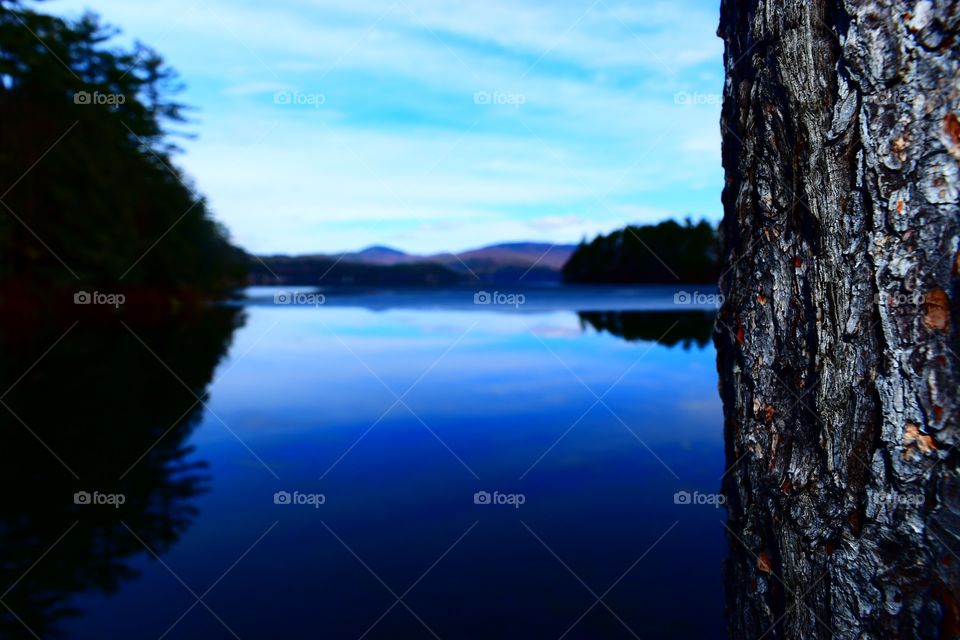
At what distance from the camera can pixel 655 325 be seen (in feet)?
59.2

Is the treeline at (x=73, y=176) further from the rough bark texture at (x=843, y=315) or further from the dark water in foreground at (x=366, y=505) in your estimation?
the rough bark texture at (x=843, y=315)

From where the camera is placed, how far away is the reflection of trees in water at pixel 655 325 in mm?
14398

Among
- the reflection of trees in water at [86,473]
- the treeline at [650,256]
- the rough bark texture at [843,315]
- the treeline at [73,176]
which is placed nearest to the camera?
the rough bark texture at [843,315]

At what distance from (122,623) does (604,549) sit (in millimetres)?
2957

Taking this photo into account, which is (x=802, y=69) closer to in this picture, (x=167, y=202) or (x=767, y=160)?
(x=767, y=160)

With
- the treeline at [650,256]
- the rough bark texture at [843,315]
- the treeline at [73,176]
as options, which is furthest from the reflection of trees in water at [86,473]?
the treeline at [650,256]

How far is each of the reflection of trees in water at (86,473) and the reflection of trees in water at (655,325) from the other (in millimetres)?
9775

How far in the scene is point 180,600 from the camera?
3512mm

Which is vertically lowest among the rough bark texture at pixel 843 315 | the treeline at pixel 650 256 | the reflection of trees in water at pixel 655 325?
the reflection of trees in water at pixel 655 325

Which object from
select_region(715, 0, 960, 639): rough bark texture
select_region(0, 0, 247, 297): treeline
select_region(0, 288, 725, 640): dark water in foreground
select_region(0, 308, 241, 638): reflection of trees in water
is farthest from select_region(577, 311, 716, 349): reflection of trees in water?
select_region(0, 0, 247, 297): treeline

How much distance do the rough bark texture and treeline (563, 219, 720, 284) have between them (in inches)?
2039

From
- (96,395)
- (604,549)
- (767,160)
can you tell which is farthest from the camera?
(96,395)

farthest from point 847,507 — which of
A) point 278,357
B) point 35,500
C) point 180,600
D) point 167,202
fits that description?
point 167,202

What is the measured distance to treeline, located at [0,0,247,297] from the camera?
2000 cm
